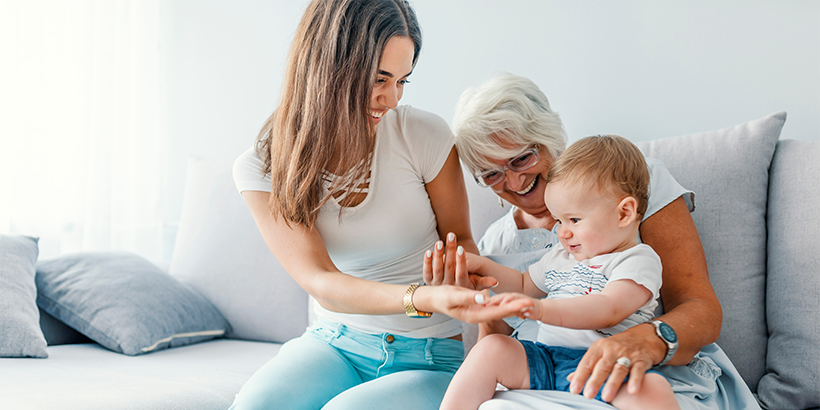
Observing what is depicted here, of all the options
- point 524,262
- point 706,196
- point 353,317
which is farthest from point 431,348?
point 706,196

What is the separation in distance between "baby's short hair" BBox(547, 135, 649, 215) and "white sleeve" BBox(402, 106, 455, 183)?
31 cm

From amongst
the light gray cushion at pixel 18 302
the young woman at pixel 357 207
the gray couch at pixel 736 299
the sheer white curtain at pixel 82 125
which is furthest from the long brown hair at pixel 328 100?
the sheer white curtain at pixel 82 125

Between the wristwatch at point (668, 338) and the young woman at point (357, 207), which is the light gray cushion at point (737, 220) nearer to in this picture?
the wristwatch at point (668, 338)

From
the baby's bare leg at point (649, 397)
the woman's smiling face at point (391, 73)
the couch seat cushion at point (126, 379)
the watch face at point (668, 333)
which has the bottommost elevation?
the couch seat cushion at point (126, 379)

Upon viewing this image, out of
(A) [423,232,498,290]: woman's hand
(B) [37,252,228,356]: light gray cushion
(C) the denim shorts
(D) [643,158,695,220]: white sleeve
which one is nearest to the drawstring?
(A) [423,232,498,290]: woman's hand

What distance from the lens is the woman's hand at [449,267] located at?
1.10 metres

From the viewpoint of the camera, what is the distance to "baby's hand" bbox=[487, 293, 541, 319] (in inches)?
35.1

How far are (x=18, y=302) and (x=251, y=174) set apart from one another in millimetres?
949

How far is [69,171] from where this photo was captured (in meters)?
2.50

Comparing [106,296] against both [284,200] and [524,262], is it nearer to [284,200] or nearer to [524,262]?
[284,200]

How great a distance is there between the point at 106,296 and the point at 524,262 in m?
1.37

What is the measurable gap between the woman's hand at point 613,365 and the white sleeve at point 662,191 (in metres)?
0.38

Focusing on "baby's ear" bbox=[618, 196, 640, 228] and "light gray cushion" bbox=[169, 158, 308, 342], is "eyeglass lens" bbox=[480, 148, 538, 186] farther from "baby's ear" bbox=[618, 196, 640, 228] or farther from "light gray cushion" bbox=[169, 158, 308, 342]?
"light gray cushion" bbox=[169, 158, 308, 342]

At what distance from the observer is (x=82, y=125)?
99.6 inches
